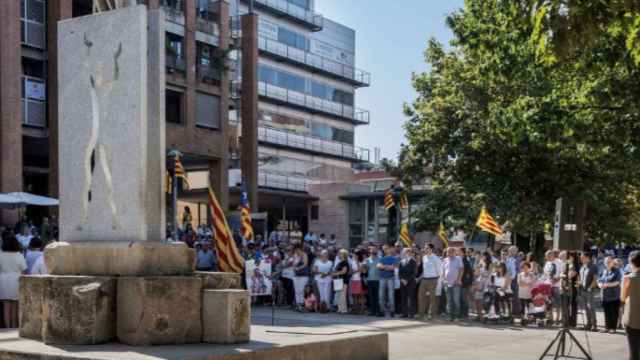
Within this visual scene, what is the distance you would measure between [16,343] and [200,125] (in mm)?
31931

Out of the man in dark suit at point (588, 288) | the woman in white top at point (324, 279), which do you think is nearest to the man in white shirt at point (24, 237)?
the woman in white top at point (324, 279)

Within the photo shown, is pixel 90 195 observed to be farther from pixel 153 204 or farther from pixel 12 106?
pixel 12 106

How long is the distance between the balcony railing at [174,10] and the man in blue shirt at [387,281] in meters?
20.2

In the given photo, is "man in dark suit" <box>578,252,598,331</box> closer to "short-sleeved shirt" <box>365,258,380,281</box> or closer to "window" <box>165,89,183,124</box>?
"short-sleeved shirt" <box>365,258,380,281</box>

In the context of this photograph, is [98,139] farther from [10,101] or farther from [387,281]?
[10,101]

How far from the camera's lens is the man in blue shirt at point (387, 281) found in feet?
72.7

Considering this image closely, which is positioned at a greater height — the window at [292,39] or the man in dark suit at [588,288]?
the window at [292,39]

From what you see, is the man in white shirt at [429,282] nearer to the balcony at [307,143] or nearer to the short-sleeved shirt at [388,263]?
the short-sleeved shirt at [388,263]

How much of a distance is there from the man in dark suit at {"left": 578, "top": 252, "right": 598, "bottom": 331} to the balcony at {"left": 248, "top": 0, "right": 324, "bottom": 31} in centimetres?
5060

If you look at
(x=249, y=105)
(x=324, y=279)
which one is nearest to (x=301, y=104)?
(x=249, y=105)

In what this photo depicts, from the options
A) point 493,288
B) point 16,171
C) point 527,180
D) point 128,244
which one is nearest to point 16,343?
point 128,244

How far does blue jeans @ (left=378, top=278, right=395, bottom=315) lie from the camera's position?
2220 cm

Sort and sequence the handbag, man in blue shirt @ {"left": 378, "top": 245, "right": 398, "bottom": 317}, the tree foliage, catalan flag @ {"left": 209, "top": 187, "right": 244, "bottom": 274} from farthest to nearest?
the handbag
man in blue shirt @ {"left": 378, "top": 245, "right": 398, "bottom": 317}
the tree foliage
catalan flag @ {"left": 209, "top": 187, "right": 244, "bottom": 274}

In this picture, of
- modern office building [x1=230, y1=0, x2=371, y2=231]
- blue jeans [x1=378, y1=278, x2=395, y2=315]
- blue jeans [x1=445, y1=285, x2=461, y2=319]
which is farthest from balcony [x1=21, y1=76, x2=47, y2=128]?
modern office building [x1=230, y1=0, x2=371, y2=231]
